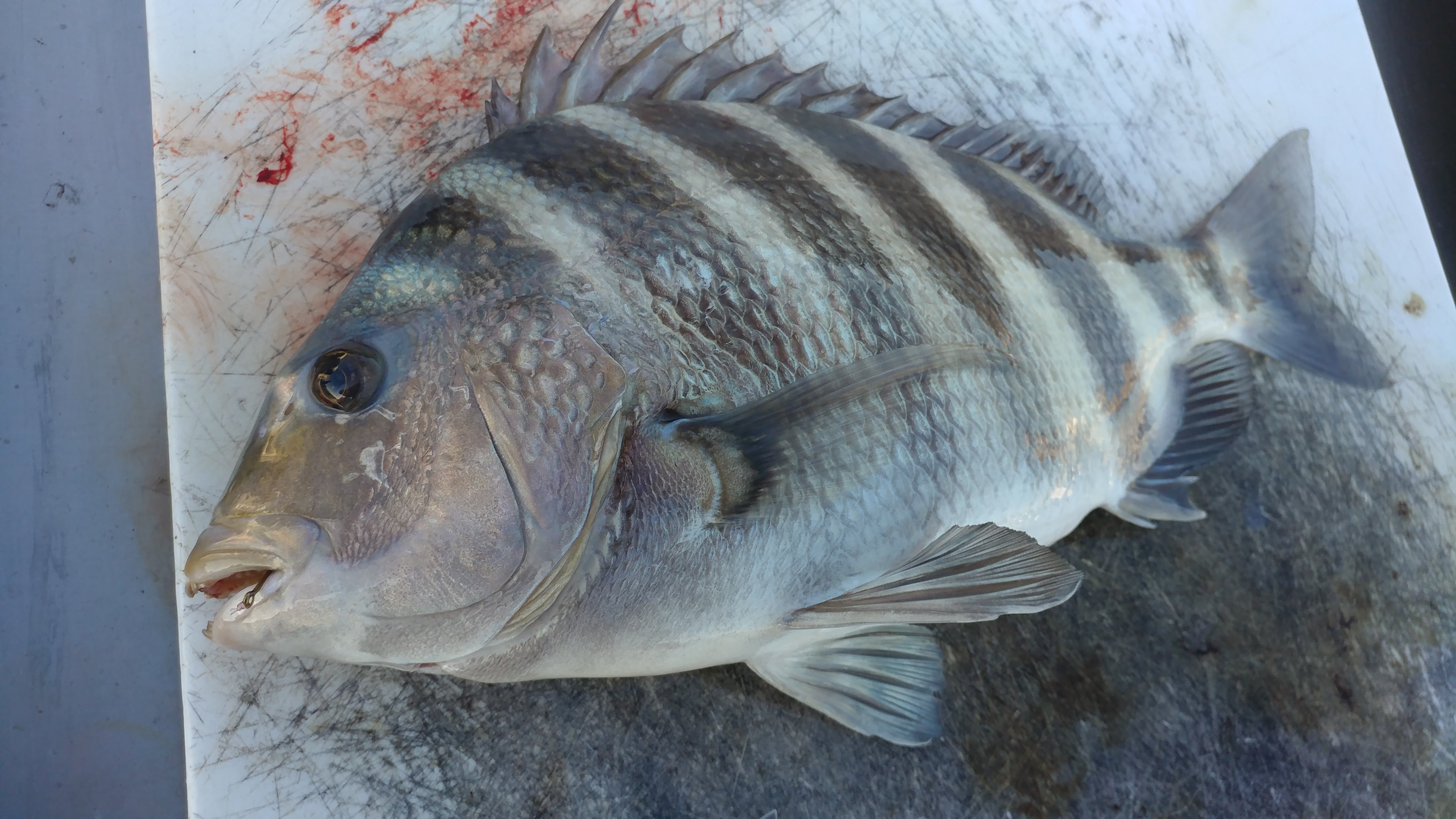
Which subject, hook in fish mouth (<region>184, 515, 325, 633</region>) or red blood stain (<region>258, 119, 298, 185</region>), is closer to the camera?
hook in fish mouth (<region>184, 515, 325, 633</region>)

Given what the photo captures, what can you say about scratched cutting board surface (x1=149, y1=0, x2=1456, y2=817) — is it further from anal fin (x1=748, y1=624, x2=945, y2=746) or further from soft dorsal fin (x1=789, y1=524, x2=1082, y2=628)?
soft dorsal fin (x1=789, y1=524, x2=1082, y2=628)

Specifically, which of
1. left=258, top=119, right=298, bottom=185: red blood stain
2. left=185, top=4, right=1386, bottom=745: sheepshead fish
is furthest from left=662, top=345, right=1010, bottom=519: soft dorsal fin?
left=258, top=119, right=298, bottom=185: red blood stain

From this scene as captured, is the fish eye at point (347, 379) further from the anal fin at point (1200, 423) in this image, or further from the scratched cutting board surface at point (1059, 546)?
the anal fin at point (1200, 423)

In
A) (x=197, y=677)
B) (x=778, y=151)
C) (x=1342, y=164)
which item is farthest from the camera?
(x=1342, y=164)

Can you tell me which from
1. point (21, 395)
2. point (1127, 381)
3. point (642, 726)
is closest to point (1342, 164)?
point (1127, 381)

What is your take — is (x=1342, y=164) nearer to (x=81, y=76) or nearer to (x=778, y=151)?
(x=778, y=151)

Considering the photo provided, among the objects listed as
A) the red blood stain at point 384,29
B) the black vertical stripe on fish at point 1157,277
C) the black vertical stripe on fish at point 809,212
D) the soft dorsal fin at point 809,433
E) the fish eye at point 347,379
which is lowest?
the black vertical stripe on fish at point 1157,277

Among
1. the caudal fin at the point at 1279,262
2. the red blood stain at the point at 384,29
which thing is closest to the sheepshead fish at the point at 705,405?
the caudal fin at the point at 1279,262
